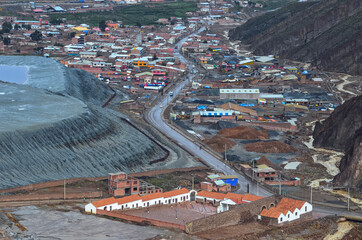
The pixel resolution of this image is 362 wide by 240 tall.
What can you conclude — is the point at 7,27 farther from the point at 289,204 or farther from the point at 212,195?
the point at 289,204

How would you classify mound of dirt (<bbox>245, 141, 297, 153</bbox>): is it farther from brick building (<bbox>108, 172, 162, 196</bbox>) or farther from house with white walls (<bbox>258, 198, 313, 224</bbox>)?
house with white walls (<bbox>258, 198, 313, 224</bbox>)

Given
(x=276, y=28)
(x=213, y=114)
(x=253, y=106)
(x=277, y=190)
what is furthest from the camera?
(x=276, y=28)

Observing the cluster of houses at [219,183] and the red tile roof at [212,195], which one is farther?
the cluster of houses at [219,183]

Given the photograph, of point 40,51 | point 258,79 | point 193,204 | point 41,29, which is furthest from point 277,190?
point 41,29

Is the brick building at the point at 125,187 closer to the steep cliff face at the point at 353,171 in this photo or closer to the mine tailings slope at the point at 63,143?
the mine tailings slope at the point at 63,143

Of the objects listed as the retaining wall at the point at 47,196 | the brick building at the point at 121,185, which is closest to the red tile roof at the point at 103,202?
the retaining wall at the point at 47,196

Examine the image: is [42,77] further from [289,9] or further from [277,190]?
[289,9]

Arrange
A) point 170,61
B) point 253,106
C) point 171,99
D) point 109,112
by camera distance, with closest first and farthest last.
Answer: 1. point 109,112
2. point 253,106
3. point 171,99
4. point 170,61
